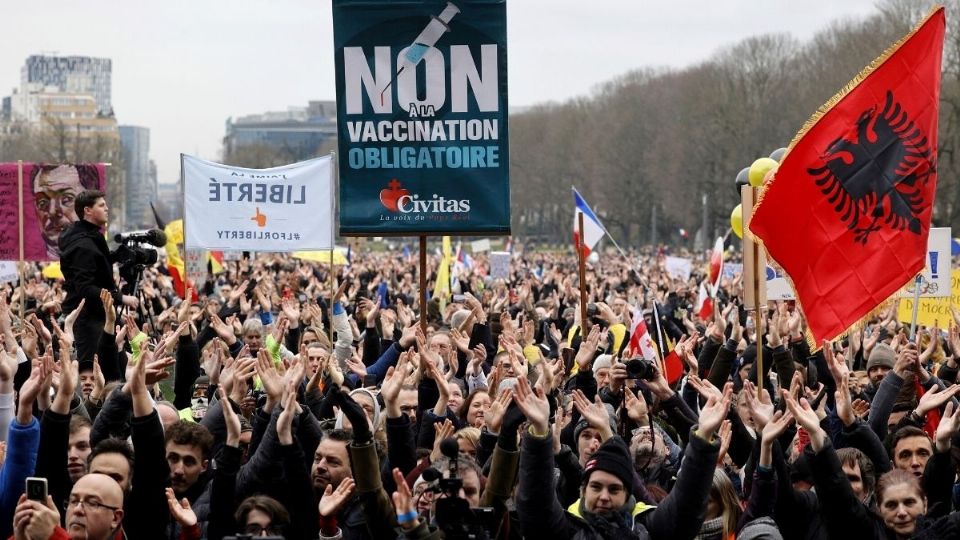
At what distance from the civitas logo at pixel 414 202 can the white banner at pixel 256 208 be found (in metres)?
4.10

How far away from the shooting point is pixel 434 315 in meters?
16.9

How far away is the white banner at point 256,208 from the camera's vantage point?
12.8 meters

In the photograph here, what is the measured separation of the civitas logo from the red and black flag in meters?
1.81

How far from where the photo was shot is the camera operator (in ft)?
31.5

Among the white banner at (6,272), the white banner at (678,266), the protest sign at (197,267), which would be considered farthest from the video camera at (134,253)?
the white banner at (678,266)

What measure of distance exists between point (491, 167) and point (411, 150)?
1.44 ft

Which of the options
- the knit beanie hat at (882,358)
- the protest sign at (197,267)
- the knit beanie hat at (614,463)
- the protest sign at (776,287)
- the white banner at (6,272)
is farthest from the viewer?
the protest sign at (197,267)

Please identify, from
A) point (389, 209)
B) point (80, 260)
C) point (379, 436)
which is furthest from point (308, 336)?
point (379, 436)

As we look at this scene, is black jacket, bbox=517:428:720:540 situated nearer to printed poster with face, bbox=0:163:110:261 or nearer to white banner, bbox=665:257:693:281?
printed poster with face, bbox=0:163:110:261

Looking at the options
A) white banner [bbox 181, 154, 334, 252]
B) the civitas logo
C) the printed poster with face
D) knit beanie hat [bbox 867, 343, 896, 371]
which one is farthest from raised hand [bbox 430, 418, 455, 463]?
the printed poster with face

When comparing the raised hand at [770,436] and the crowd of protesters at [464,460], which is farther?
the raised hand at [770,436]

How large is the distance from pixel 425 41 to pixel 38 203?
5934 millimetres

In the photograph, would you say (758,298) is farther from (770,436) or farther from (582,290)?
(582,290)

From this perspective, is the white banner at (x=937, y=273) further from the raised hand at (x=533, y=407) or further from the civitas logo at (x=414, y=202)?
the raised hand at (x=533, y=407)
